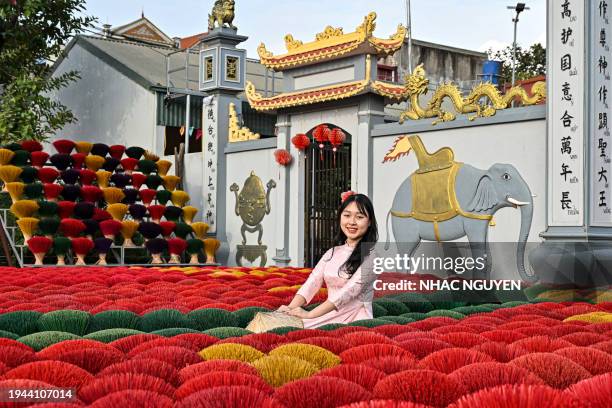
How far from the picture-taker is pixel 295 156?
366 inches

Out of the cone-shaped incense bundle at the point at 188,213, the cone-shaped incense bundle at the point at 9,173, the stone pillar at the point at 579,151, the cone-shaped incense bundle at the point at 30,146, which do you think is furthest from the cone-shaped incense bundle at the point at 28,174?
the stone pillar at the point at 579,151

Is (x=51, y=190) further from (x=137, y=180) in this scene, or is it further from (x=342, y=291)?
(x=342, y=291)

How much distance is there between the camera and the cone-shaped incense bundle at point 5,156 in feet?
29.6

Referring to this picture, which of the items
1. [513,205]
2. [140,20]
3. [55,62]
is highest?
[140,20]

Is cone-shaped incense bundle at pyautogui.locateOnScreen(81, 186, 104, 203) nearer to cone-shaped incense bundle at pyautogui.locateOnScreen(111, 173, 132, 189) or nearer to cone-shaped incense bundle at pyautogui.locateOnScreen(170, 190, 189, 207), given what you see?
cone-shaped incense bundle at pyautogui.locateOnScreen(111, 173, 132, 189)

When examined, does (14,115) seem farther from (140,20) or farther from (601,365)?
(140,20)

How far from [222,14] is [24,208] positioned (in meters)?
3.55

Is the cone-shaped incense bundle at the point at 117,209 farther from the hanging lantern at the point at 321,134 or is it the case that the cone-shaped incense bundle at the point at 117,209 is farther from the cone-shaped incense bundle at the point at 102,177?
the hanging lantern at the point at 321,134

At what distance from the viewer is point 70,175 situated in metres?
9.33

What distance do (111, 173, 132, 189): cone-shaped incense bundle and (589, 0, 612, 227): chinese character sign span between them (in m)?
5.61

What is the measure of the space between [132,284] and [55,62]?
11.8 m

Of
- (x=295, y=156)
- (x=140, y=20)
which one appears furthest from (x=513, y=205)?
(x=140, y=20)

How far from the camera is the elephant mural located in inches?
277

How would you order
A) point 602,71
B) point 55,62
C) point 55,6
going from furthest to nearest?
point 55,62, point 55,6, point 602,71
